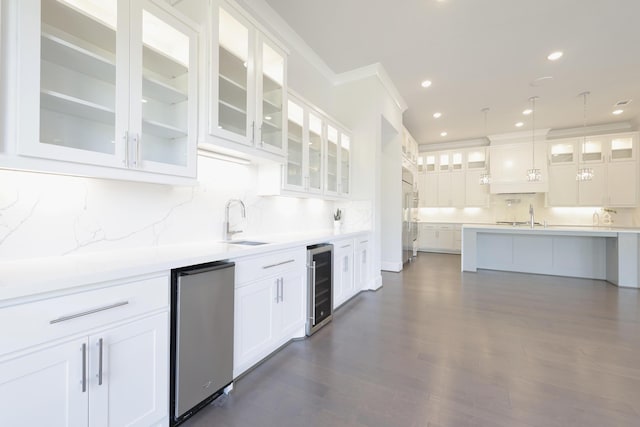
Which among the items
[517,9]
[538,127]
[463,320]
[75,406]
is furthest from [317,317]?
[538,127]

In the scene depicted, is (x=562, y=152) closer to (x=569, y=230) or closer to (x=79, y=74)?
(x=569, y=230)

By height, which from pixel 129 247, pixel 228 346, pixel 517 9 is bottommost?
pixel 228 346

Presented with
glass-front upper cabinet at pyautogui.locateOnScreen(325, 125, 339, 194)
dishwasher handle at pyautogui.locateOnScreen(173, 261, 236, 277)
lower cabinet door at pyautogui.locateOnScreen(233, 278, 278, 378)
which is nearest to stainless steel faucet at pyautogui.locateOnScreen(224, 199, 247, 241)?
lower cabinet door at pyautogui.locateOnScreen(233, 278, 278, 378)

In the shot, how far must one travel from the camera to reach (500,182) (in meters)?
6.94

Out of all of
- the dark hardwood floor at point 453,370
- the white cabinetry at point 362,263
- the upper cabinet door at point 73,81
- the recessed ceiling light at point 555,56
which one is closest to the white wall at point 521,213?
the dark hardwood floor at point 453,370

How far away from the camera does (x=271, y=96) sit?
2.54 meters

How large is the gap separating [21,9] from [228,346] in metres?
1.83

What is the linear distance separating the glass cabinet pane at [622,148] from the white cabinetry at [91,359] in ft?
28.8

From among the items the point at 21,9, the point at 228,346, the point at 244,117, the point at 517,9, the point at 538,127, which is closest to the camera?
the point at 21,9

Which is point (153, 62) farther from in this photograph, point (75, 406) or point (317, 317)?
point (317, 317)

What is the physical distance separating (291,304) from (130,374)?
1248 mm

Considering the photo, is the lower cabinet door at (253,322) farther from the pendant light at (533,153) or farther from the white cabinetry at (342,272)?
the pendant light at (533,153)

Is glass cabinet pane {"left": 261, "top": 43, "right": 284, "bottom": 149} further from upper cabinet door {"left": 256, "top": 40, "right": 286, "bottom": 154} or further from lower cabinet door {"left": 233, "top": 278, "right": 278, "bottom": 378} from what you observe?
lower cabinet door {"left": 233, "top": 278, "right": 278, "bottom": 378}

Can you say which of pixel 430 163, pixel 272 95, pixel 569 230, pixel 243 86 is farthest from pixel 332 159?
pixel 430 163
